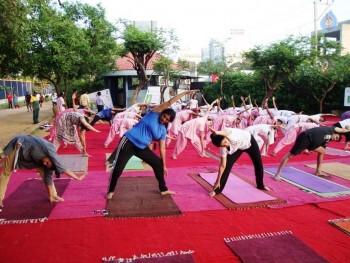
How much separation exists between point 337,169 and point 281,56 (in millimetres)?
9805

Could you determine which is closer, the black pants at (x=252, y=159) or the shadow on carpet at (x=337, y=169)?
the black pants at (x=252, y=159)

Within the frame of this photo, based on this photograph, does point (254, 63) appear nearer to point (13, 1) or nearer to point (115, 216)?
point (13, 1)

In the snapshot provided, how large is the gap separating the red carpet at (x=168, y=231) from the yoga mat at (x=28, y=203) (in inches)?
6.0

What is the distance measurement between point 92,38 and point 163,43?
4.42m

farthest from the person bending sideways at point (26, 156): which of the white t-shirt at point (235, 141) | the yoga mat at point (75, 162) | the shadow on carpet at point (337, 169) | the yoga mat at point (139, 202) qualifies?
the shadow on carpet at point (337, 169)

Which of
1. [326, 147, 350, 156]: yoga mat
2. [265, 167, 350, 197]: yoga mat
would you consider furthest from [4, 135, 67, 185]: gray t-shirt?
[326, 147, 350, 156]: yoga mat

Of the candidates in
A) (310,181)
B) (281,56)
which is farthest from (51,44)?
(310,181)

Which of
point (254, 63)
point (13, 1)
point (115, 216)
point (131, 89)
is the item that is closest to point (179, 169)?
point (115, 216)

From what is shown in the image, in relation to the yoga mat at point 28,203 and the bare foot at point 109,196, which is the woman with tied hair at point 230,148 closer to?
the bare foot at point 109,196

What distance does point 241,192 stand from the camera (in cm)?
524

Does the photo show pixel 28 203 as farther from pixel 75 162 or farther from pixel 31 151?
pixel 75 162

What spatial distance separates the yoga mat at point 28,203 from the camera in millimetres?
4117

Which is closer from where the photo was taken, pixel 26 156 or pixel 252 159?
A: pixel 26 156

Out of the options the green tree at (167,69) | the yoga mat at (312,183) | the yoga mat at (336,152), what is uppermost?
the green tree at (167,69)
